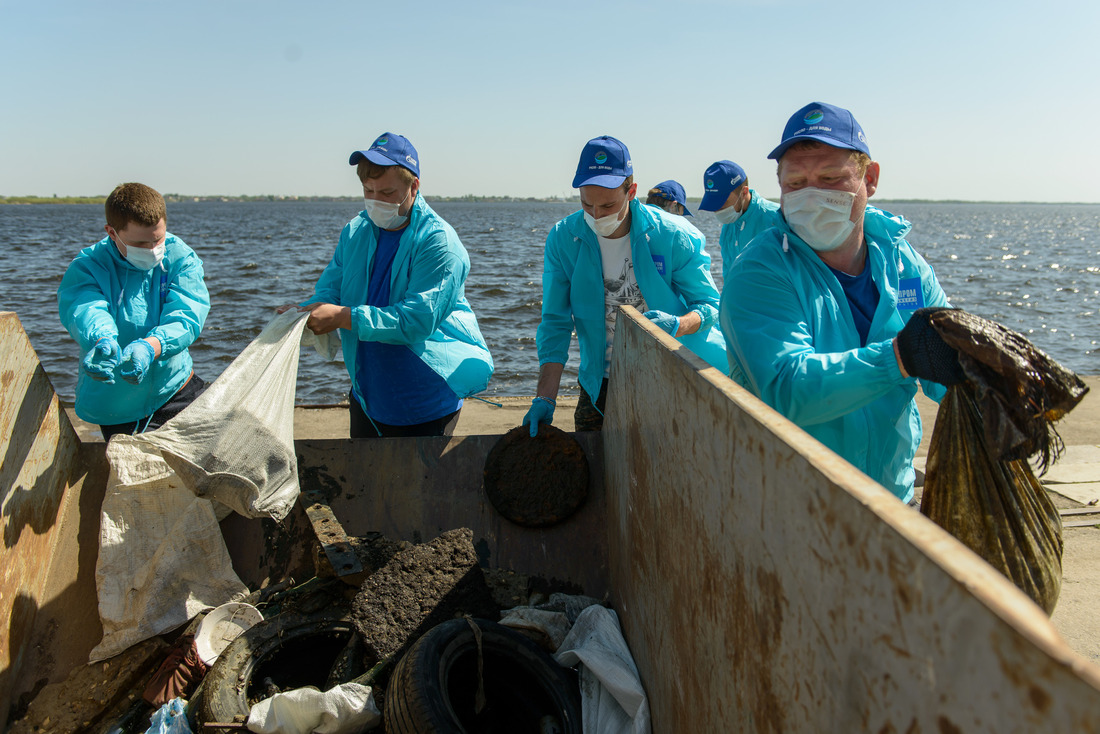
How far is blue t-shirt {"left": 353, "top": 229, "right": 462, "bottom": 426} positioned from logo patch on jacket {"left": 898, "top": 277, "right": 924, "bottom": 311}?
2.18 meters

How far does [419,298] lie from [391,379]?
20.5 inches

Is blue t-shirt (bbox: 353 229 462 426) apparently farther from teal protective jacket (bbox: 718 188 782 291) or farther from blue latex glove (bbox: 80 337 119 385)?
teal protective jacket (bbox: 718 188 782 291)

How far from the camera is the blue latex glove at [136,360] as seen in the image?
10.7 feet

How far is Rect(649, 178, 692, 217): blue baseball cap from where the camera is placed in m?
7.01

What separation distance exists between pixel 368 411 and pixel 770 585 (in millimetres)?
2761

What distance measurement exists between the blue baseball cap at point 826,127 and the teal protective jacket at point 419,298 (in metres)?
1.73

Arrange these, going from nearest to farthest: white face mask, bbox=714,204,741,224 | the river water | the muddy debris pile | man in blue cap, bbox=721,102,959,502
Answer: man in blue cap, bbox=721,102,959,502, the muddy debris pile, white face mask, bbox=714,204,741,224, the river water

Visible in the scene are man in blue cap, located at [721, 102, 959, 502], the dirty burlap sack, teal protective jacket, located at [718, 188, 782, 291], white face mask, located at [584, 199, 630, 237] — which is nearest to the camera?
the dirty burlap sack

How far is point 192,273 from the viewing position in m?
3.75

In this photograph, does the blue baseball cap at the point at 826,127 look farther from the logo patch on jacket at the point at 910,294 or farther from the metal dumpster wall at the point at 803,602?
the metal dumpster wall at the point at 803,602

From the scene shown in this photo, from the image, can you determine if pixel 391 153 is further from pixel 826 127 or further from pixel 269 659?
pixel 269 659

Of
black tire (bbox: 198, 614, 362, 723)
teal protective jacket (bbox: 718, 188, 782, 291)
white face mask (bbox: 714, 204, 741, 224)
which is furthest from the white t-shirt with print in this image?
white face mask (bbox: 714, 204, 741, 224)

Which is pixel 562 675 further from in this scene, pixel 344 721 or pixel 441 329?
pixel 441 329

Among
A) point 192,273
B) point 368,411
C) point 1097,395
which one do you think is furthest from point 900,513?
point 1097,395
